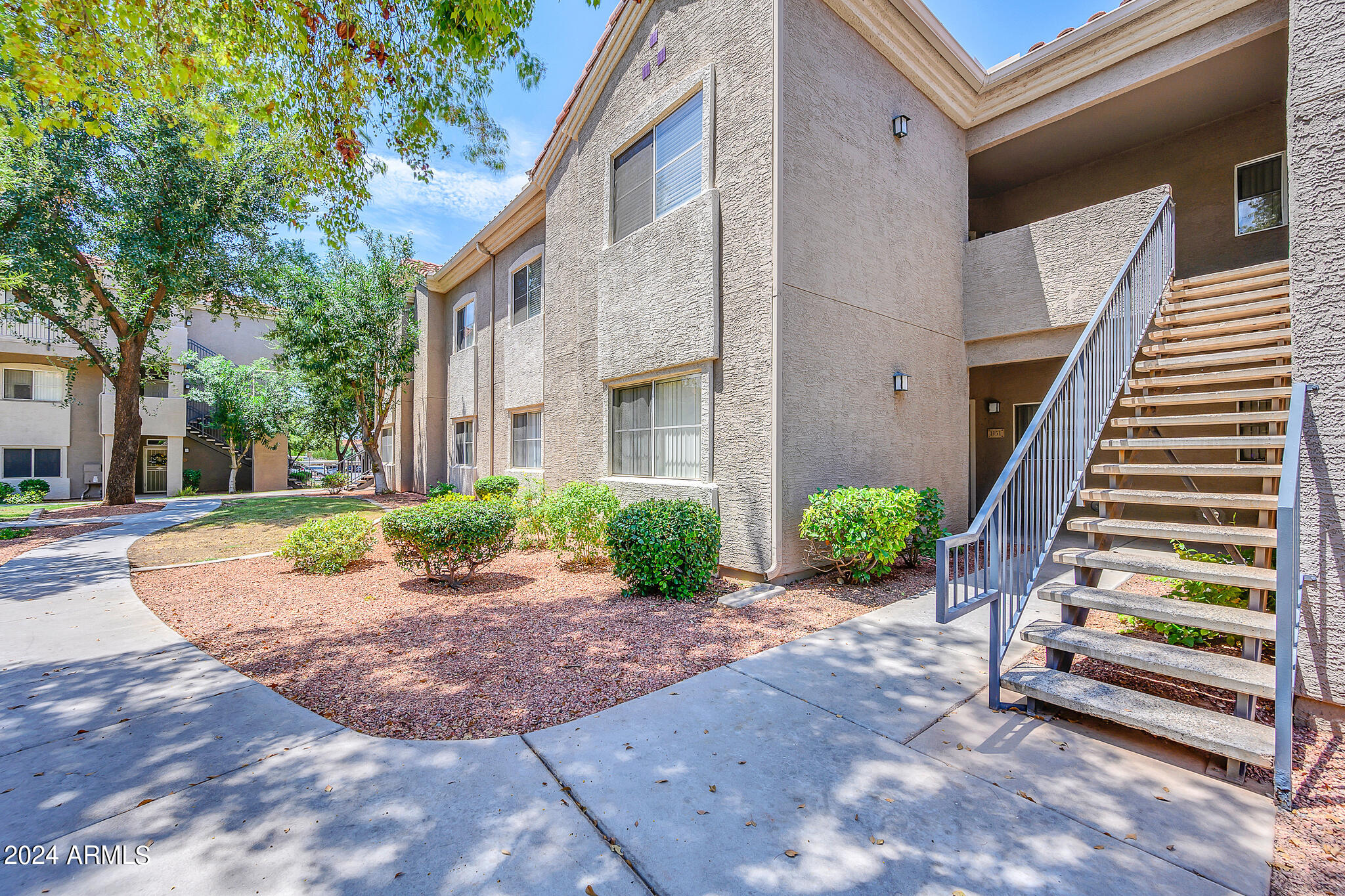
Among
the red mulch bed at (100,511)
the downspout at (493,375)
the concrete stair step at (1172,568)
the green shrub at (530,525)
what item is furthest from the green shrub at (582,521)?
the red mulch bed at (100,511)

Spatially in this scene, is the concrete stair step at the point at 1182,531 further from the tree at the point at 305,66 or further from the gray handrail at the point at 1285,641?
the tree at the point at 305,66

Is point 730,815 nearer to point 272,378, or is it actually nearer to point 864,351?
point 864,351

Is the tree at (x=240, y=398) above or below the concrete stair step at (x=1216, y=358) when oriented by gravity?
above

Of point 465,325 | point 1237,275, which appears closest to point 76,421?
point 465,325

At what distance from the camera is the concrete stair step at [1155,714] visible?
2.63m

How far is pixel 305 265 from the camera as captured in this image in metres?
17.1

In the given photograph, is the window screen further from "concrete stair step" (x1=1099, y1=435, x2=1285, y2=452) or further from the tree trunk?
the tree trunk

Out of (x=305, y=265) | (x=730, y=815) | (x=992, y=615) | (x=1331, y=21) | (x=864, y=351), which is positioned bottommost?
(x=730, y=815)

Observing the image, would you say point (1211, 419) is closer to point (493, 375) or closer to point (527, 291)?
point (527, 291)

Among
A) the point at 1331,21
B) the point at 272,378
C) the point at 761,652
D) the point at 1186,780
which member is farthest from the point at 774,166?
the point at 272,378

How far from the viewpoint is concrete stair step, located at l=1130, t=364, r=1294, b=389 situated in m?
4.46

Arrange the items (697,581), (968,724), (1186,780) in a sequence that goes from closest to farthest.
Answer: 1. (1186,780)
2. (968,724)
3. (697,581)

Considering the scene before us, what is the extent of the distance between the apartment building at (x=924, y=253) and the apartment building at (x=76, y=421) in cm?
1591

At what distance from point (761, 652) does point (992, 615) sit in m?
1.85
